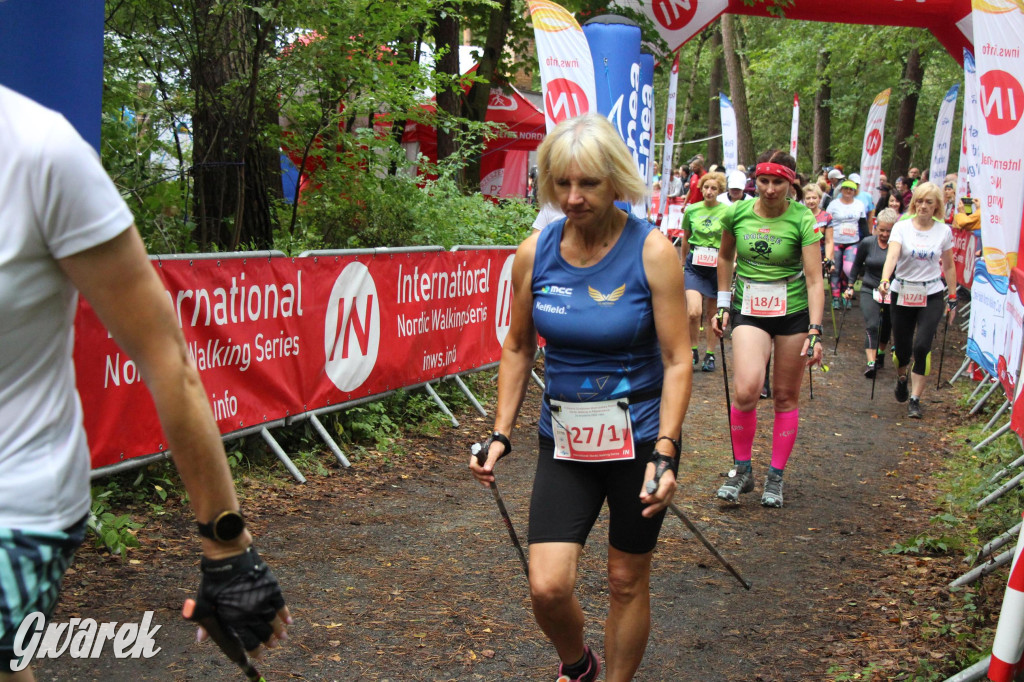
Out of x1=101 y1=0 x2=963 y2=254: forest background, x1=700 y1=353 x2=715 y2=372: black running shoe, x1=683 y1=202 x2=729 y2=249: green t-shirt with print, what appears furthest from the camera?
x1=700 y1=353 x2=715 y2=372: black running shoe

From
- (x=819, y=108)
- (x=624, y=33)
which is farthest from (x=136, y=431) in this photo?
(x=819, y=108)

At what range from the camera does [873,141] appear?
21641 millimetres

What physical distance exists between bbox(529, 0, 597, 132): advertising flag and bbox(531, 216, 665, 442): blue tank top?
236 inches

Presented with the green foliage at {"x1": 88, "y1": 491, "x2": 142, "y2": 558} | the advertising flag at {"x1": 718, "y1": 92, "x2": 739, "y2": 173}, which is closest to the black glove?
the green foliage at {"x1": 88, "y1": 491, "x2": 142, "y2": 558}

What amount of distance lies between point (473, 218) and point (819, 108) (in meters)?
25.9

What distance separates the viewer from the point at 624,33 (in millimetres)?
9672

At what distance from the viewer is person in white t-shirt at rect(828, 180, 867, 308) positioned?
62.2 ft

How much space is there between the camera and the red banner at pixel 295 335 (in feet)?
18.4

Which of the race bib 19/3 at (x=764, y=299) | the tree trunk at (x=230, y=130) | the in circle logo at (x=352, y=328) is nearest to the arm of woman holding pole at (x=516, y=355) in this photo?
the race bib 19/3 at (x=764, y=299)

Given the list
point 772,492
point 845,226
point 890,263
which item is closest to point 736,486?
point 772,492

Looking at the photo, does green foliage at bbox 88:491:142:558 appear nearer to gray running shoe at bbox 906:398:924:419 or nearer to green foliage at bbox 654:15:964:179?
gray running shoe at bbox 906:398:924:419

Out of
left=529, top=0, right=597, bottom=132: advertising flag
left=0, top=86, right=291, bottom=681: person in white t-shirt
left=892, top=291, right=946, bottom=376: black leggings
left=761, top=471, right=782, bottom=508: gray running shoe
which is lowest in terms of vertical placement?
left=761, top=471, right=782, bottom=508: gray running shoe

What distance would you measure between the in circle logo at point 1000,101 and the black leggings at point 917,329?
158 inches

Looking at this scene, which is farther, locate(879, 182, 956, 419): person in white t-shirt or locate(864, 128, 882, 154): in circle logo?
locate(864, 128, 882, 154): in circle logo
